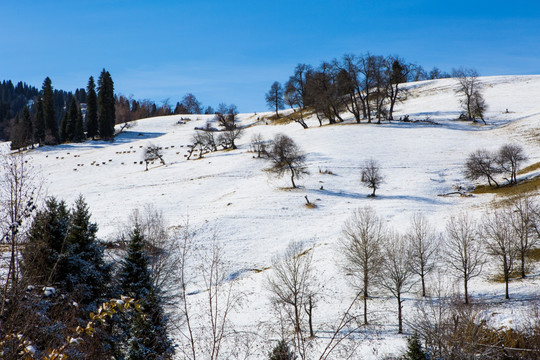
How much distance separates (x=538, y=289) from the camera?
22.5 m

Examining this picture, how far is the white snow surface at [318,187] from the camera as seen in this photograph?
85.6 ft

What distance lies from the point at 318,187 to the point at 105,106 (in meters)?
76.9

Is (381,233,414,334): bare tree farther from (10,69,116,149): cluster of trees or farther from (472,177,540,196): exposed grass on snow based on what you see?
(10,69,116,149): cluster of trees

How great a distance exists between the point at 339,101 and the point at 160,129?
61.2 m

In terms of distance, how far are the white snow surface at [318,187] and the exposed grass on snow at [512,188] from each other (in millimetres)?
2102

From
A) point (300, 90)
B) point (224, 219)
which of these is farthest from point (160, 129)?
point (224, 219)

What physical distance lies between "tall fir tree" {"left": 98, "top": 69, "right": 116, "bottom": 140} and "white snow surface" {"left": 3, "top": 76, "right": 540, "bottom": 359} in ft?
38.5

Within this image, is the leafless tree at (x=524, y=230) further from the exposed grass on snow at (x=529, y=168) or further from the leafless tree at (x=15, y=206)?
the leafless tree at (x=15, y=206)

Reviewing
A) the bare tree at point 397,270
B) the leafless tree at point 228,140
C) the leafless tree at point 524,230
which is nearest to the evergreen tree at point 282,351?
the bare tree at point 397,270

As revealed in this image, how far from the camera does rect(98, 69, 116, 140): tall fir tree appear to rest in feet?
321

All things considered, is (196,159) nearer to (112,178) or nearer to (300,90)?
(112,178)

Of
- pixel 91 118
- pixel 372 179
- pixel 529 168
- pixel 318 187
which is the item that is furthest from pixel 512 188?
pixel 91 118

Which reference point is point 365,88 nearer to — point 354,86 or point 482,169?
point 354,86

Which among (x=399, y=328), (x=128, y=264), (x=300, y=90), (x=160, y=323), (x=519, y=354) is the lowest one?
(x=399, y=328)
